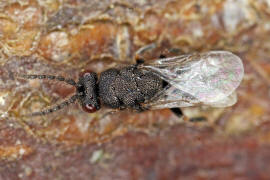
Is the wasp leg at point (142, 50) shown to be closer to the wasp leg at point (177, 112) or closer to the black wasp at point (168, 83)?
the black wasp at point (168, 83)

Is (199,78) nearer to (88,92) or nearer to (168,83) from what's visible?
(168,83)

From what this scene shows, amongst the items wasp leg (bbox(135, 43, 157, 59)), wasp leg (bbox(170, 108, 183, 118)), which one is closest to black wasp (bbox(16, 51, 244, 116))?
wasp leg (bbox(135, 43, 157, 59))

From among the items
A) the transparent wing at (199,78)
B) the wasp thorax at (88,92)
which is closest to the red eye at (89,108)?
the wasp thorax at (88,92)

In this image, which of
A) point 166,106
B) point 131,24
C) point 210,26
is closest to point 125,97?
point 166,106

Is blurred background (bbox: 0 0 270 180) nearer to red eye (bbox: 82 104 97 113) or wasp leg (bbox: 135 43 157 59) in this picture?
wasp leg (bbox: 135 43 157 59)

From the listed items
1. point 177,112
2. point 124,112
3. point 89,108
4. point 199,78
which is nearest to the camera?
point 89,108

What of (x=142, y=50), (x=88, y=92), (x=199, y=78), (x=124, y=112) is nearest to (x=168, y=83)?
(x=199, y=78)
